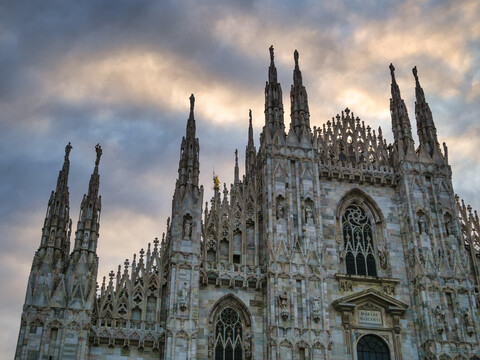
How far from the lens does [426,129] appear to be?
3372 centimetres

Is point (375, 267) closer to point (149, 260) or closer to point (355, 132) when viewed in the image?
point (355, 132)

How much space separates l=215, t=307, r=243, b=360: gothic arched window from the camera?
26.0 meters

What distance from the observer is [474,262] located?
99.0 feet

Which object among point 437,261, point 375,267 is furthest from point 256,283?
point 437,261

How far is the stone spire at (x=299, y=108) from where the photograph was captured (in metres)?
31.9

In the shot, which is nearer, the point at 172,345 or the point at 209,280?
the point at 172,345

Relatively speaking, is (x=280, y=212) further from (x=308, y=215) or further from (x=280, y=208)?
(x=308, y=215)

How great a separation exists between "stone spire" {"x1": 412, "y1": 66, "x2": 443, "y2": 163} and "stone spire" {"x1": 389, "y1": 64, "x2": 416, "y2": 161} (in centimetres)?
72

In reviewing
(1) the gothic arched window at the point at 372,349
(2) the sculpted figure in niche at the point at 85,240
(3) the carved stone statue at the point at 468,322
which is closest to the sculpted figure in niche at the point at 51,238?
(2) the sculpted figure in niche at the point at 85,240

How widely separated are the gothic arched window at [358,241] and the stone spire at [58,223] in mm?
12438

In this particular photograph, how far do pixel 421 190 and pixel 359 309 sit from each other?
7043mm

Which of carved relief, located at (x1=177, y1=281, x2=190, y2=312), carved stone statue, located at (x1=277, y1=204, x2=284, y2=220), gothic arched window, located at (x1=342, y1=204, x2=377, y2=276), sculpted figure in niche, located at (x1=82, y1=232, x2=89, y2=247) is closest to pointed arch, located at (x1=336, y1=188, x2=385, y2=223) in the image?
gothic arched window, located at (x1=342, y1=204, x2=377, y2=276)

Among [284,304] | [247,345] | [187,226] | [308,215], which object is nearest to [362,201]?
[308,215]

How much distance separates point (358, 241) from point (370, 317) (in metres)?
3.76
